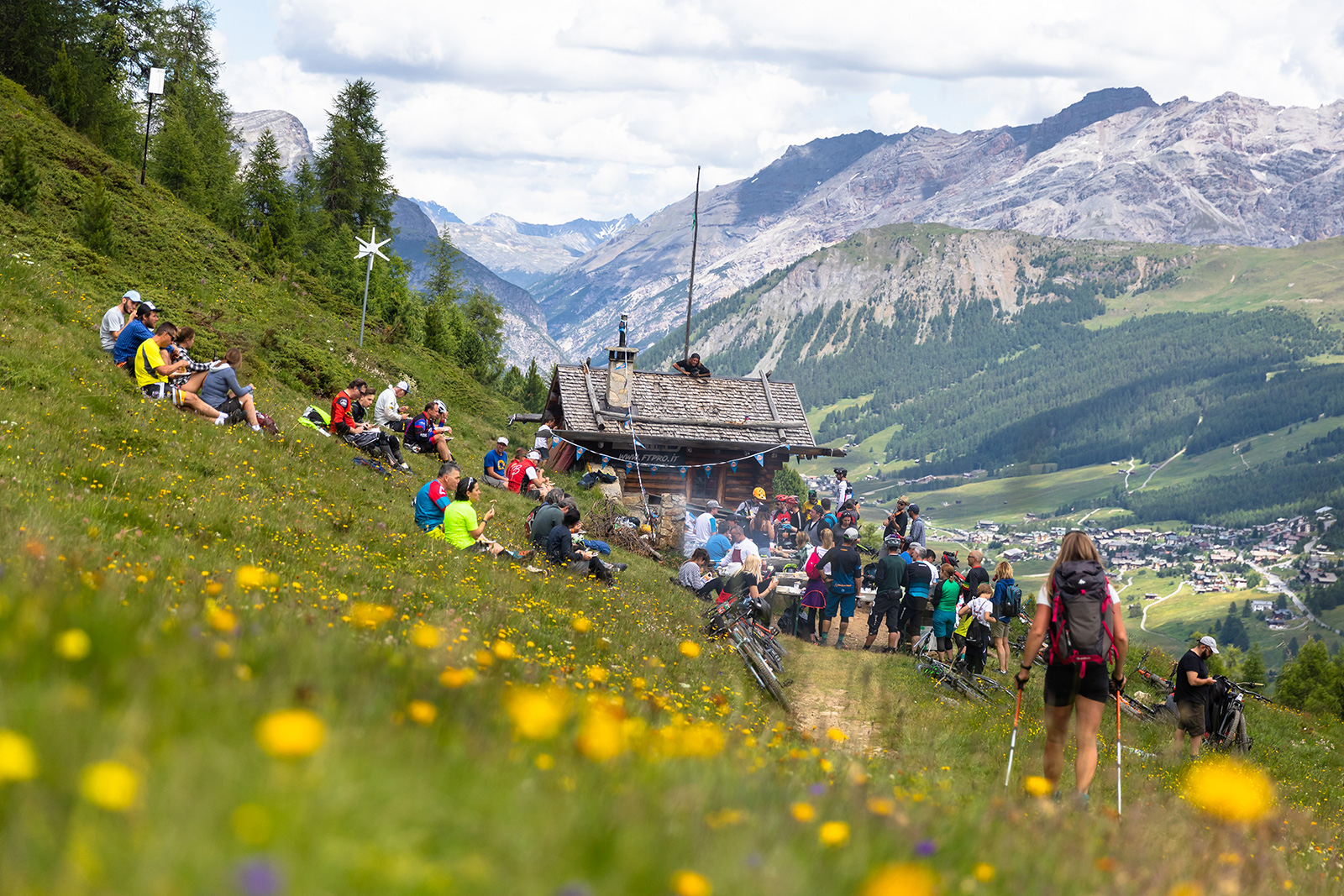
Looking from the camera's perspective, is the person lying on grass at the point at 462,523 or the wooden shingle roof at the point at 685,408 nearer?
the person lying on grass at the point at 462,523

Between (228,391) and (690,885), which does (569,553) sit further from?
(690,885)

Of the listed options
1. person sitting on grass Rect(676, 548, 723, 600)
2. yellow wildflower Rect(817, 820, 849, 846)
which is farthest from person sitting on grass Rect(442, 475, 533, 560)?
yellow wildflower Rect(817, 820, 849, 846)

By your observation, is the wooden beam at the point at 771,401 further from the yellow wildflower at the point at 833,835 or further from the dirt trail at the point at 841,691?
the yellow wildflower at the point at 833,835

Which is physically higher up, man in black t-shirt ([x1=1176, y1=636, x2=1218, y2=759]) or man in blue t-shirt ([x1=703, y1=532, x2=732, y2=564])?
man in blue t-shirt ([x1=703, y1=532, x2=732, y2=564])

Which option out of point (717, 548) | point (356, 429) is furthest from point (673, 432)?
point (356, 429)

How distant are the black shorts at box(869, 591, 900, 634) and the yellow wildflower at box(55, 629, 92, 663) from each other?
16.3 metres

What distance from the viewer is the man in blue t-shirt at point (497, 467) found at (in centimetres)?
2316

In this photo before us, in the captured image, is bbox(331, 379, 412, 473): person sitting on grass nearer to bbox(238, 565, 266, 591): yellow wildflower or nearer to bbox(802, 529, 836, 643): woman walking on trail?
bbox(802, 529, 836, 643): woman walking on trail

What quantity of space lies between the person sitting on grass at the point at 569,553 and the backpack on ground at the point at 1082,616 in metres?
7.93

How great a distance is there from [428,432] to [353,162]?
154 feet

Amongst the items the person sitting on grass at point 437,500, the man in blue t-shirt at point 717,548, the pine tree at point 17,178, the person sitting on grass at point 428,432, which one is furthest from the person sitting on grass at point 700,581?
the pine tree at point 17,178

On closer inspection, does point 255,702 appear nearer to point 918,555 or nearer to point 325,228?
point 918,555

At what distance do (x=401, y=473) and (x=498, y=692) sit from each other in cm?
1525

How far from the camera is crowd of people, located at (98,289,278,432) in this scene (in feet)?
45.5
